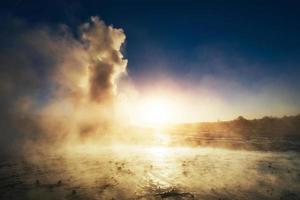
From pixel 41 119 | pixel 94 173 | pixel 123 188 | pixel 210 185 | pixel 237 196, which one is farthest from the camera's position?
pixel 41 119

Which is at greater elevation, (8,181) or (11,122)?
(11,122)

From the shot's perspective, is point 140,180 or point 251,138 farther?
point 251,138

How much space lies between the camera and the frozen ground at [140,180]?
41.7ft

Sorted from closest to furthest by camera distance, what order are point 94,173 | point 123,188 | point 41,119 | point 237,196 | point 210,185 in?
point 237,196
point 123,188
point 210,185
point 94,173
point 41,119

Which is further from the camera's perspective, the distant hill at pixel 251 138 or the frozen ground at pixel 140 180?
the distant hill at pixel 251 138

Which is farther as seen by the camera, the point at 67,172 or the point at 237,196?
the point at 67,172

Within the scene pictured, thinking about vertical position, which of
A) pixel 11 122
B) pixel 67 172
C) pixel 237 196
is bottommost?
pixel 237 196

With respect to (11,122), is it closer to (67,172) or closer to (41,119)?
(41,119)

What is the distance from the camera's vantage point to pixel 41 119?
62688 millimetres

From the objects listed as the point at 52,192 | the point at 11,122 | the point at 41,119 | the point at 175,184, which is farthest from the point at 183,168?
the point at 41,119

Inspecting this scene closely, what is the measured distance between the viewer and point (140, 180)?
15656mm

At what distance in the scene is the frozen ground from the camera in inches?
500

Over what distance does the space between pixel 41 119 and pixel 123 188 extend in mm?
55361

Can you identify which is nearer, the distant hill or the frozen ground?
the frozen ground
